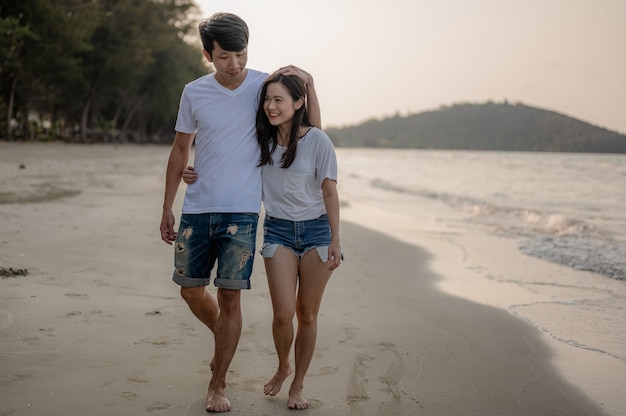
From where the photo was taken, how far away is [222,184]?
3.32 metres

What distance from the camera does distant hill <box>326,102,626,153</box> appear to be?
64.2 metres

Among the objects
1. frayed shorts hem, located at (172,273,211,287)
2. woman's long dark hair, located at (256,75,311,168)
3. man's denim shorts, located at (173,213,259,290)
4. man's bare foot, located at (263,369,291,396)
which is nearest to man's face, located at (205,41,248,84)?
woman's long dark hair, located at (256,75,311,168)

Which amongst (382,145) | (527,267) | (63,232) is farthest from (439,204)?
(382,145)

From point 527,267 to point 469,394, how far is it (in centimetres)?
508

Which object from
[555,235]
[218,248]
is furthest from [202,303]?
[555,235]

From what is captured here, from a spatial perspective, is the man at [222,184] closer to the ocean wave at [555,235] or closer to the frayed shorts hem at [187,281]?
the frayed shorts hem at [187,281]

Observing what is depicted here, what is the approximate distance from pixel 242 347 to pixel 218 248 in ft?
3.99

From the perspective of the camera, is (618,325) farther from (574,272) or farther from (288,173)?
(288,173)

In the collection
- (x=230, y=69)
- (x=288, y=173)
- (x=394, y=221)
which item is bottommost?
(x=394, y=221)

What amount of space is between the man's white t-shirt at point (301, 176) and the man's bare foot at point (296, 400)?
897 mm

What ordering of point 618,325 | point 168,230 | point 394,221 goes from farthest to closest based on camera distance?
1. point 394,221
2. point 618,325
3. point 168,230

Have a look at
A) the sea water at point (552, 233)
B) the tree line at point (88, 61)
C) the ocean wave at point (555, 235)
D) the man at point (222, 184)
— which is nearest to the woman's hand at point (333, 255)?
the man at point (222, 184)

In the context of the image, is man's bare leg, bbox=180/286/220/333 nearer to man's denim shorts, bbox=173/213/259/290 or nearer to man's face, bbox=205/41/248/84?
man's denim shorts, bbox=173/213/259/290

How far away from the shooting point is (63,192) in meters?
12.2
